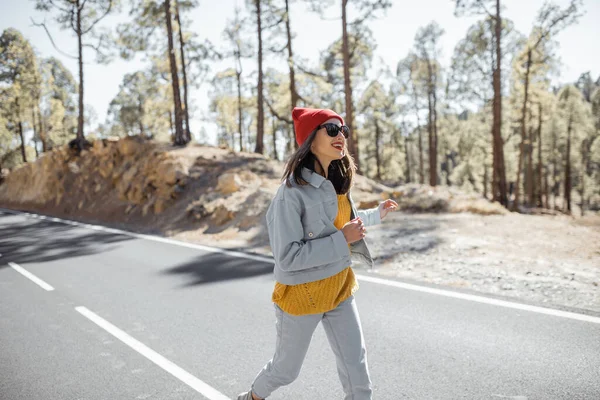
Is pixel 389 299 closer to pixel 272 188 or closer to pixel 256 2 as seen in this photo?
pixel 272 188

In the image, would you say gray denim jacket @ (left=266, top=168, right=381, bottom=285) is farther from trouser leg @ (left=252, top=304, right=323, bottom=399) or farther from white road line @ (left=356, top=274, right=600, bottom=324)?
white road line @ (left=356, top=274, right=600, bottom=324)

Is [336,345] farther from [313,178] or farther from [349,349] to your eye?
[313,178]

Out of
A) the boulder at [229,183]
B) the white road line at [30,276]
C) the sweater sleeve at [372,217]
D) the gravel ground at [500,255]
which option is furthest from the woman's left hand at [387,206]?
the boulder at [229,183]

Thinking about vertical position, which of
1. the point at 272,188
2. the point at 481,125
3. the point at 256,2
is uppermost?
the point at 256,2

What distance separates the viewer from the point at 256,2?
20672mm

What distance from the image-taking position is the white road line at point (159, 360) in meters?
3.40

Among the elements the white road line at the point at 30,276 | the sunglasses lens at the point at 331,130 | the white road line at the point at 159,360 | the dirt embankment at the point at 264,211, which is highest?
the sunglasses lens at the point at 331,130

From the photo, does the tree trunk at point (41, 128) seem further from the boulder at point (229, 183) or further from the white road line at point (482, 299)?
the white road line at point (482, 299)

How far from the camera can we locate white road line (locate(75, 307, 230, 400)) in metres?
3.40

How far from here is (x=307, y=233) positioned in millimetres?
2248

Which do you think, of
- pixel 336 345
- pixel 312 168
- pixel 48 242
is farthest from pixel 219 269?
pixel 48 242

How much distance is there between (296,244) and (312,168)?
461 millimetres

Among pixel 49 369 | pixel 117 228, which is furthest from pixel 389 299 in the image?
pixel 117 228

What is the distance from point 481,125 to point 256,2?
34.6m
